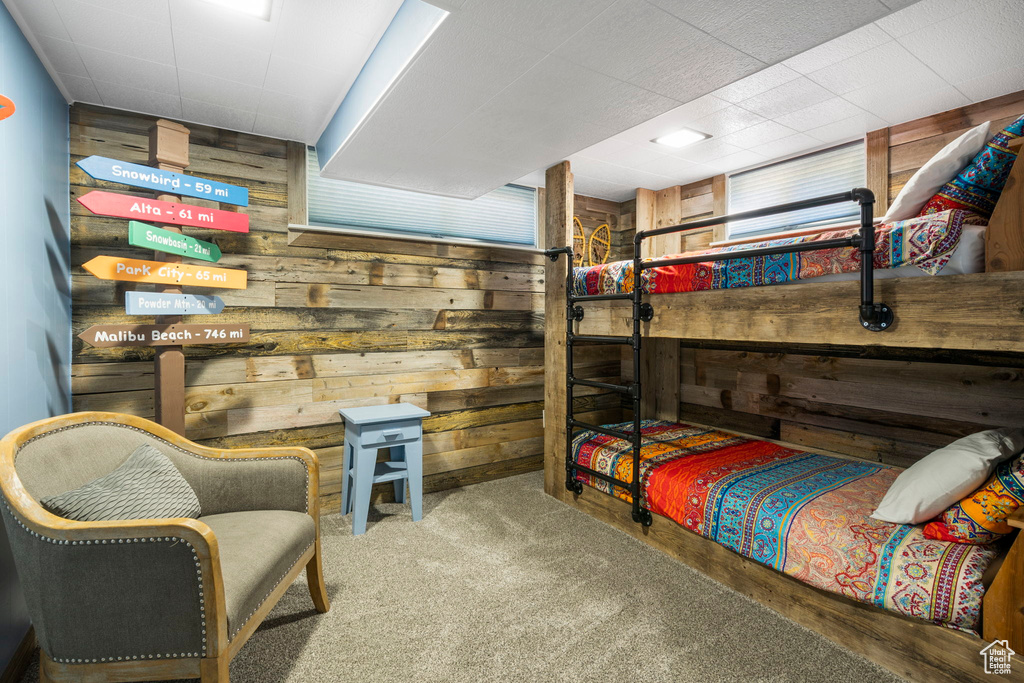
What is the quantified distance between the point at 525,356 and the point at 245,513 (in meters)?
2.44

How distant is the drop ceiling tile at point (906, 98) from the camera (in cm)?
239

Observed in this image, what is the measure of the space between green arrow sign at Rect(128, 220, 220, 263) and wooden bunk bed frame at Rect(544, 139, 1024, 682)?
194cm

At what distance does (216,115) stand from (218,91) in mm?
316

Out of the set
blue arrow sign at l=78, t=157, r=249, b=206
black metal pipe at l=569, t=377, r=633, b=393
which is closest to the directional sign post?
blue arrow sign at l=78, t=157, r=249, b=206

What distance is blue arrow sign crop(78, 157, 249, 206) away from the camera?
190 cm

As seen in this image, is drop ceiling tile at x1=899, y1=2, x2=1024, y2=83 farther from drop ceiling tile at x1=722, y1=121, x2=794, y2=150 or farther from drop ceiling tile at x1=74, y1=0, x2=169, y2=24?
drop ceiling tile at x1=74, y1=0, x2=169, y2=24

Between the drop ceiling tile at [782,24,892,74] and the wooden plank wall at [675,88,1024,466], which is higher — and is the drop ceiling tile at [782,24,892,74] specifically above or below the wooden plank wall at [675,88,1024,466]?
above

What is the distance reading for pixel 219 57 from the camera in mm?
2092

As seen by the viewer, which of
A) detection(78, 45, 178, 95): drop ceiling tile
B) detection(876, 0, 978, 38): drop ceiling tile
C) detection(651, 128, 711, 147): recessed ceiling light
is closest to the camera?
detection(876, 0, 978, 38): drop ceiling tile

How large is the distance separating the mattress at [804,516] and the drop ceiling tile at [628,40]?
5.99 ft

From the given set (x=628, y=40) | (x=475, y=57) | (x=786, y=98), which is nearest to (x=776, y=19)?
(x=628, y=40)

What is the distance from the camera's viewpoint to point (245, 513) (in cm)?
186

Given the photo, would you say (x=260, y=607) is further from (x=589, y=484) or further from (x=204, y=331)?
(x=589, y=484)

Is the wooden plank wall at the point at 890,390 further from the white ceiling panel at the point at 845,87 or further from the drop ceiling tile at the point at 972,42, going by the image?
the drop ceiling tile at the point at 972,42
